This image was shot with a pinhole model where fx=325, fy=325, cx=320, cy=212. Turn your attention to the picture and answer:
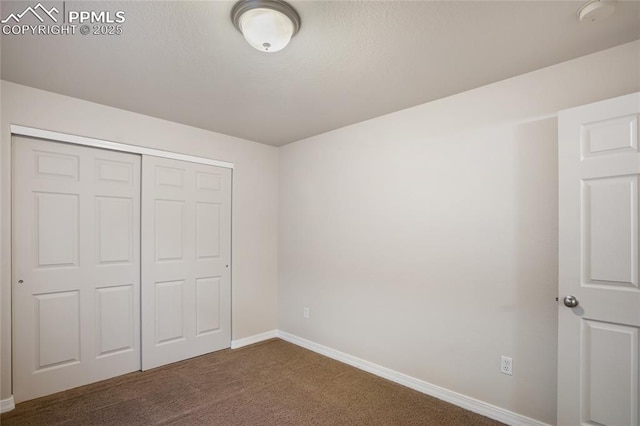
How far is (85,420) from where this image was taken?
2.30 meters

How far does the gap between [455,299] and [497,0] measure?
6.64 ft

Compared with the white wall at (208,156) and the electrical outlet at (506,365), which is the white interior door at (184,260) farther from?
the electrical outlet at (506,365)

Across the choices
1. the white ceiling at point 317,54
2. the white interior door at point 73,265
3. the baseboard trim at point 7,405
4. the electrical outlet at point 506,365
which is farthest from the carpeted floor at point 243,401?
the white ceiling at point 317,54

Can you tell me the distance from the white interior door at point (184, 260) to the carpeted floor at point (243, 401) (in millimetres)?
309

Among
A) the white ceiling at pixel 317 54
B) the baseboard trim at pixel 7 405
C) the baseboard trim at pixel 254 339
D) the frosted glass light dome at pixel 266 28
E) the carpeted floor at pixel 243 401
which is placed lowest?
the baseboard trim at pixel 254 339

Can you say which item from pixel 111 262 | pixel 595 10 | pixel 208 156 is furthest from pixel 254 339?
pixel 595 10

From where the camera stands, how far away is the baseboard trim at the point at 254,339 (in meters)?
3.78

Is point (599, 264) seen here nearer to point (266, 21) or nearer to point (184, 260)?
point (266, 21)

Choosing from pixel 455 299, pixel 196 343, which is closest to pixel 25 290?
pixel 196 343

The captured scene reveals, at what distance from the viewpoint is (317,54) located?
205 cm

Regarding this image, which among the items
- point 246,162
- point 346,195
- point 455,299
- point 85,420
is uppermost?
point 246,162

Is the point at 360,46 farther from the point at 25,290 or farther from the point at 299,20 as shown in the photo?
the point at 25,290

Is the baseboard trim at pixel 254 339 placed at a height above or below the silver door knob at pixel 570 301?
below

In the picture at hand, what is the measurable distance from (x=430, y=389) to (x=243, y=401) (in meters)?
1.54
